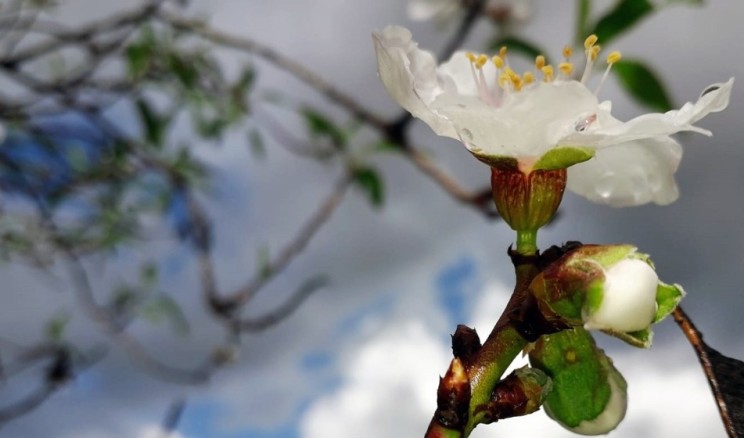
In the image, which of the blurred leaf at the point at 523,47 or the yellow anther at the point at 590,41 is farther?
the blurred leaf at the point at 523,47

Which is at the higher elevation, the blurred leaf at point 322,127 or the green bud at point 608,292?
the blurred leaf at point 322,127

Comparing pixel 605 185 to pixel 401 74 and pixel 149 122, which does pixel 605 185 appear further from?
pixel 149 122

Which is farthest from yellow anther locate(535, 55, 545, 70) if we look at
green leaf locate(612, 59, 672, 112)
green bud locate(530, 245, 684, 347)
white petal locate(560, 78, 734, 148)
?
green leaf locate(612, 59, 672, 112)

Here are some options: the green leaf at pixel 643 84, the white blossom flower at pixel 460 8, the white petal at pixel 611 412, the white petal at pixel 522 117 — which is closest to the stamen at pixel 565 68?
the white petal at pixel 522 117

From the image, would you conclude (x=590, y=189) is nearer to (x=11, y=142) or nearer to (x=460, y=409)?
(x=460, y=409)

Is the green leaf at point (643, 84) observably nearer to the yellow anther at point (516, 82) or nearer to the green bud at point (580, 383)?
the yellow anther at point (516, 82)

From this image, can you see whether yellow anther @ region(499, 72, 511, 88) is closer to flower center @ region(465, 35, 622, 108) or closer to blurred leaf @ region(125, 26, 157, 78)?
flower center @ region(465, 35, 622, 108)
